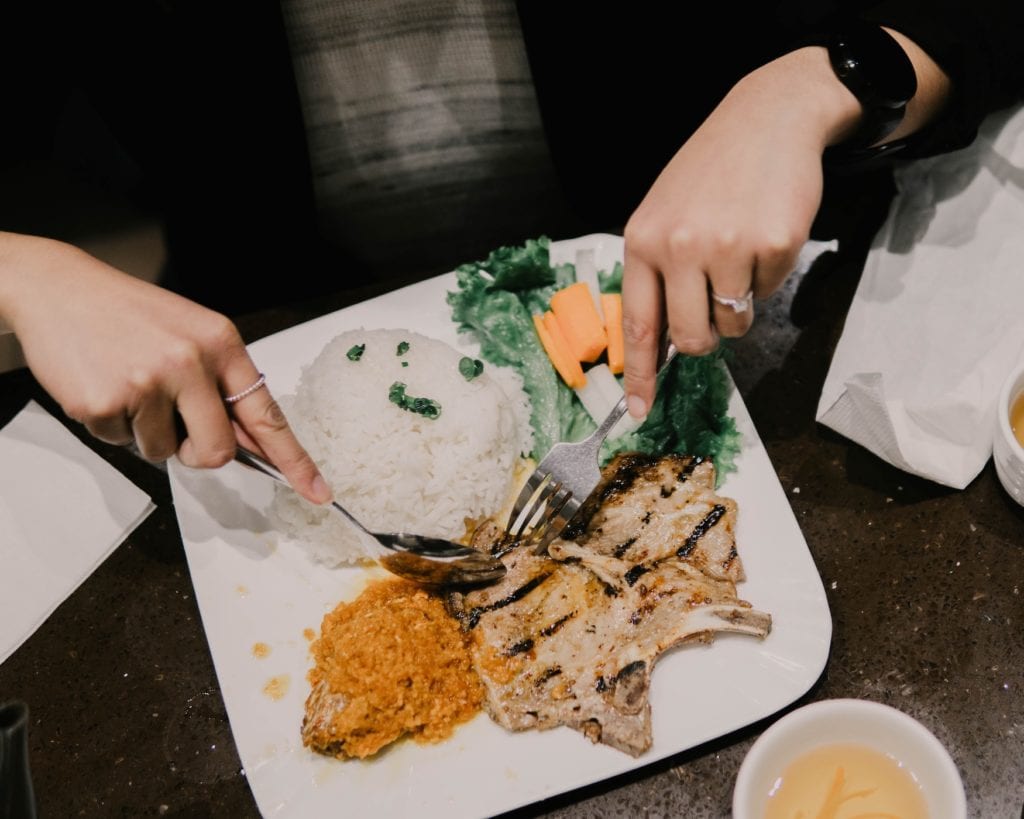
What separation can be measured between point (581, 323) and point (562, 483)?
0.49 metres

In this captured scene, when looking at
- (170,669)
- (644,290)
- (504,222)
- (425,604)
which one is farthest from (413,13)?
(170,669)

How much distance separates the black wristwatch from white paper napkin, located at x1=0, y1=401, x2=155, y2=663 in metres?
2.07

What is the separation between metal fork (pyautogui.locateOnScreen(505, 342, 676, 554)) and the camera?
199cm

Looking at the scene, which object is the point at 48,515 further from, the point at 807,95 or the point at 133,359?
the point at 807,95

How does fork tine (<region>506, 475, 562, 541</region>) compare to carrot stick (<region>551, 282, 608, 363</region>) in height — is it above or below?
below

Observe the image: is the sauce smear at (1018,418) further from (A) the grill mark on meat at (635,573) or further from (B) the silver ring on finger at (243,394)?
(B) the silver ring on finger at (243,394)

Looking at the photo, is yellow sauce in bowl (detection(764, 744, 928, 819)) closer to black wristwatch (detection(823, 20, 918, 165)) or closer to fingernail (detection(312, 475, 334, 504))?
fingernail (detection(312, 475, 334, 504))

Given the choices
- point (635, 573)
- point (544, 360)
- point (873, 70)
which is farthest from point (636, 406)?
point (873, 70)

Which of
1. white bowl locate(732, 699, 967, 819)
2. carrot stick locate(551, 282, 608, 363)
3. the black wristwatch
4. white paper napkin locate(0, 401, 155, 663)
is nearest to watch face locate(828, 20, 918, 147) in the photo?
the black wristwatch

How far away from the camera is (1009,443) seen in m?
1.83

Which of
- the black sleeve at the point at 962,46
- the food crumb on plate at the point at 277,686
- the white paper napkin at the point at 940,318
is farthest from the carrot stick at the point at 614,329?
the food crumb on plate at the point at 277,686

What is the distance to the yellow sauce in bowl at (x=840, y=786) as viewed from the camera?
159 cm

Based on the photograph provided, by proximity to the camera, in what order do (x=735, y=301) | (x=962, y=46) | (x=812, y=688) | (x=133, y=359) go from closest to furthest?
(x=133, y=359)
(x=735, y=301)
(x=812, y=688)
(x=962, y=46)

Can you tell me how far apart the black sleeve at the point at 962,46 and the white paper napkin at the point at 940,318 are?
1.04ft
